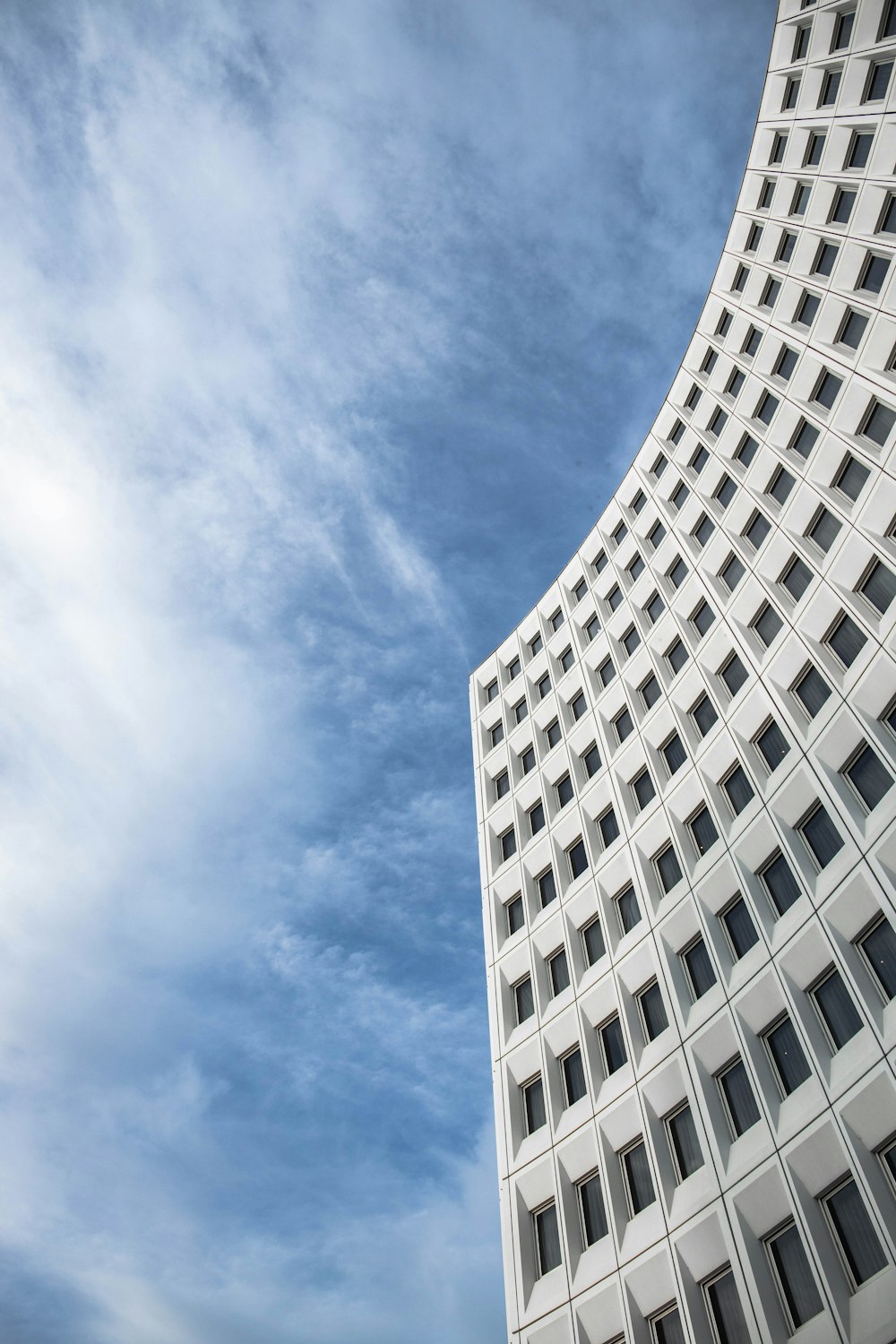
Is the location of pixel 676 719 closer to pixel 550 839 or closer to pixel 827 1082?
pixel 550 839

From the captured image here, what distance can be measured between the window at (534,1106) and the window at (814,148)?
3620 centimetres

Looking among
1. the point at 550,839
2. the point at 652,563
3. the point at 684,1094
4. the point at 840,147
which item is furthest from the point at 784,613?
the point at 840,147

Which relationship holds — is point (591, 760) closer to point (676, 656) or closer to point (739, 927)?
point (676, 656)

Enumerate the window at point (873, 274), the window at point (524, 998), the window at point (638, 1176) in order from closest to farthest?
the window at point (638, 1176)
the window at point (524, 998)
the window at point (873, 274)

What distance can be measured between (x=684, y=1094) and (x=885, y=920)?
661cm

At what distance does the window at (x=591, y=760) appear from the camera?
101 feet

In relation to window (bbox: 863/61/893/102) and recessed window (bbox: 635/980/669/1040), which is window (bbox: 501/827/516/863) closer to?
recessed window (bbox: 635/980/669/1040)

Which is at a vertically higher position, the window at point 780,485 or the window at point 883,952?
the window at point 780,485

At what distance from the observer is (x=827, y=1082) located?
1670cm

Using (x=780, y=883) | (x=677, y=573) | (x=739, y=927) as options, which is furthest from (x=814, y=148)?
(x=739, y=927)

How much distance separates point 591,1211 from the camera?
832 inches

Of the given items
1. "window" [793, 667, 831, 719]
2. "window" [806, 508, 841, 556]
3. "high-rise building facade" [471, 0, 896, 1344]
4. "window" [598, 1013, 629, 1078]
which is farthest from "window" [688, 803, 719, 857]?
"window" [806, 508, 841, 556]

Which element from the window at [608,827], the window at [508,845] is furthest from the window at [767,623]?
the window at [508,845]

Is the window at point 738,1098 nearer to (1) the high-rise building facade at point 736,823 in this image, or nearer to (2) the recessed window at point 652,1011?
(1) the high-rise building facade at point 736,823
